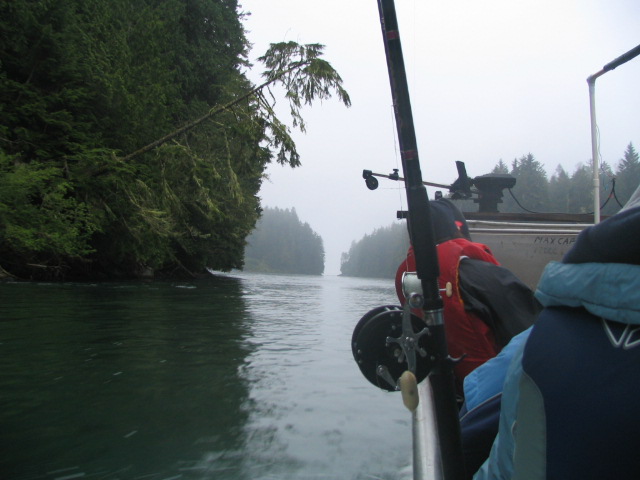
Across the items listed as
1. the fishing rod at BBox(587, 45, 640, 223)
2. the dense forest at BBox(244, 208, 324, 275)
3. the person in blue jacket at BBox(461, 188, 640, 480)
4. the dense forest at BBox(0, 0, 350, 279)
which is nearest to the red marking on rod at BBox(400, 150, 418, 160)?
the person in blue jacket at BBox(461, 188, 640, 480)

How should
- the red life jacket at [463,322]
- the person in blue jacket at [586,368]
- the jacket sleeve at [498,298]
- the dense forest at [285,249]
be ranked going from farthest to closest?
the dense forest at [285,249], the red life jacket at [463,322], the jacket sleeve at [498,298], the person in blue jacket at [586,368]

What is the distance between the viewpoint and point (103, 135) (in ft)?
54.3

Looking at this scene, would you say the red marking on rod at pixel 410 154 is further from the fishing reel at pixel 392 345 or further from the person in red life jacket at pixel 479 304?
the person in red life jacket at pixel 479 304

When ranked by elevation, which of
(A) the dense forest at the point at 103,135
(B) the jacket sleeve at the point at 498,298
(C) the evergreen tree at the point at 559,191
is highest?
(C) the evergreen tree at the point at 559,191

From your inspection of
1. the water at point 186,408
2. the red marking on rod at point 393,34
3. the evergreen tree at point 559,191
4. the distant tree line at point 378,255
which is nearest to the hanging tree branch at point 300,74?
Result: the water at point 186,408

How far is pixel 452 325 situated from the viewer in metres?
2.53

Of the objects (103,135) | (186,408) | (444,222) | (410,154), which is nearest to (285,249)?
(103,135)

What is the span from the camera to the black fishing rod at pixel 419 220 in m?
1.65

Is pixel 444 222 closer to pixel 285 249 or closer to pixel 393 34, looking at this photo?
pixel 393 34

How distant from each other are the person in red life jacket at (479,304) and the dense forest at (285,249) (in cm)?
15014

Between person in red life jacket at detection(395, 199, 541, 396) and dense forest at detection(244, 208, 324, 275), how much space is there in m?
150

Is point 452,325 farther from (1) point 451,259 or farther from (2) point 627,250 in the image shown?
(2) point 627,250

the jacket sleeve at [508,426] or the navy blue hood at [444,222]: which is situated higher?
the navy blue hood at [444,222]

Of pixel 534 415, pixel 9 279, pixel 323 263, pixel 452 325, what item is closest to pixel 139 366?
pixel 452 325
